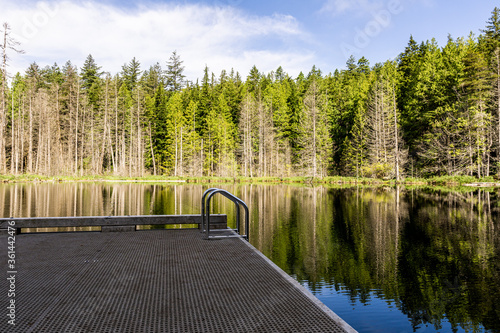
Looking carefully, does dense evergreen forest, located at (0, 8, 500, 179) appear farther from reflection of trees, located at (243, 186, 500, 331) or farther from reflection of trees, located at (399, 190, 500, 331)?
reflection of trees, located at (399, 190, 500, 331)

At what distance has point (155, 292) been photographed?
140 inches

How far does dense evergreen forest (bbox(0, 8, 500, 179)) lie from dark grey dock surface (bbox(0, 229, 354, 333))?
37.3 meters

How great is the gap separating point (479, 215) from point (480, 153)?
28618mm

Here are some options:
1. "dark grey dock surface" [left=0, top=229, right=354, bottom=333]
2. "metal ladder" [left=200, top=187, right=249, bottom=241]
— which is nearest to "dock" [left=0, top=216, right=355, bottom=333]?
"dark grey dock surface" [left=0, top=229, right=354, bottom=333]

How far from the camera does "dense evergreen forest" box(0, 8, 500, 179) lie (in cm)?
3791

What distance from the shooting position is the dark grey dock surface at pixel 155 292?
2.78 meters

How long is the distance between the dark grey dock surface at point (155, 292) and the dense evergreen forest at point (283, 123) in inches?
1470

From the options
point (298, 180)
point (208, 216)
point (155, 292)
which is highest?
point (298, 180)

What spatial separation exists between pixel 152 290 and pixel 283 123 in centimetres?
5393

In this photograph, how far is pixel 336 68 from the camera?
247ft

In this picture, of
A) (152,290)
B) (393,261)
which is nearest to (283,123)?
(393,261)

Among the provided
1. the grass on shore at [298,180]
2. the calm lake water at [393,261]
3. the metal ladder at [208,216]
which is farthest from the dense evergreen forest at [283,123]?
the metal ladder at [208,216]

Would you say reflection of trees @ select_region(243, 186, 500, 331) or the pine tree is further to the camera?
the pine tree

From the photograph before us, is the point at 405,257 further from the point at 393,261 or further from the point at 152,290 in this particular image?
the point at 152,290
